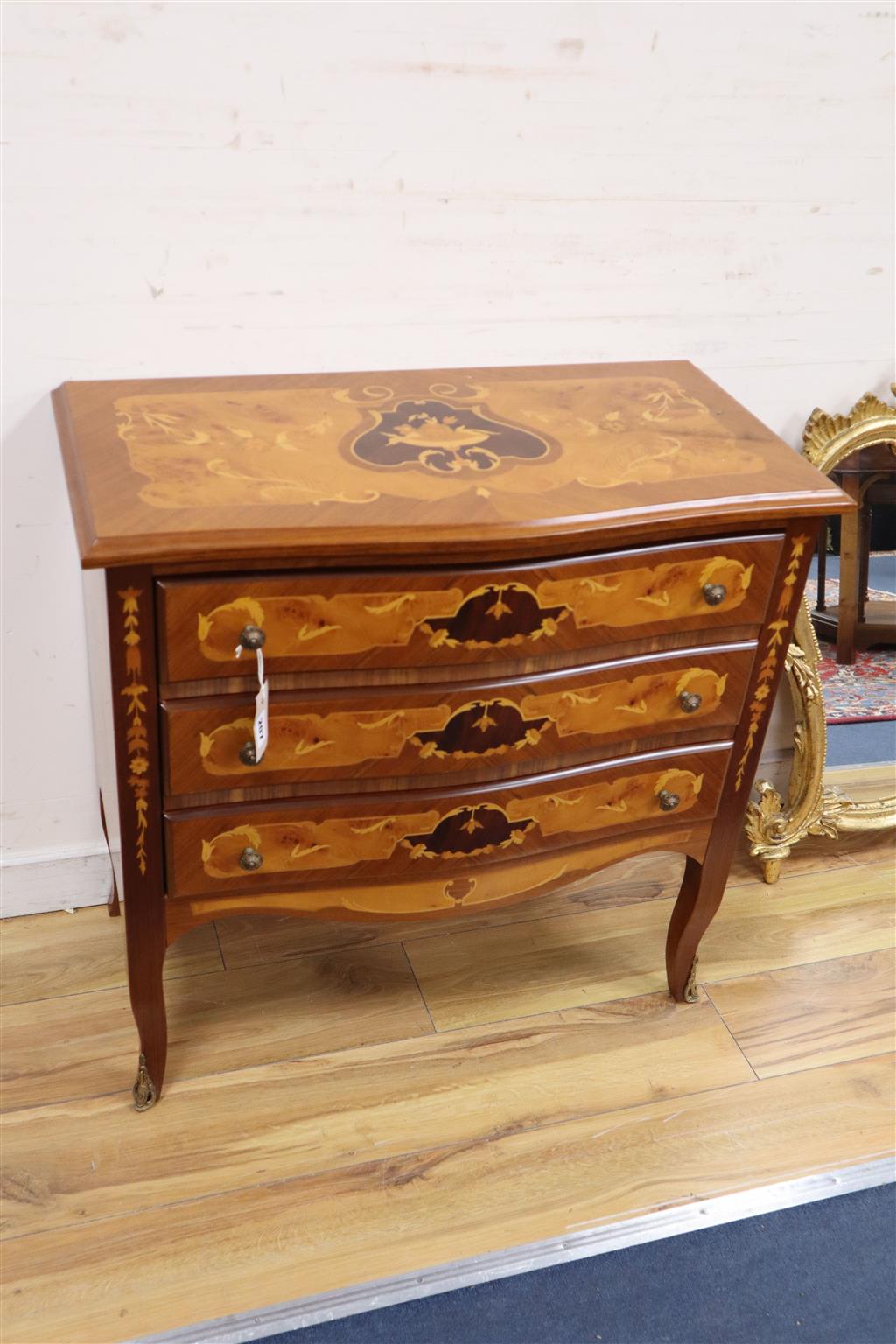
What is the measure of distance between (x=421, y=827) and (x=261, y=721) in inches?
12.3

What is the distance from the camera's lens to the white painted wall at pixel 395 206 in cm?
167

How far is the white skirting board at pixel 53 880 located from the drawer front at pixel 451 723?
726mm

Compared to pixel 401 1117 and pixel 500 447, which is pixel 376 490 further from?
pixel 401 1117

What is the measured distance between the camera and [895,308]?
215cm

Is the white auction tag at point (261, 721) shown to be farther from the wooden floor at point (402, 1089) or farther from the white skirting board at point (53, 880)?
the white skirting board at point (53, 880)

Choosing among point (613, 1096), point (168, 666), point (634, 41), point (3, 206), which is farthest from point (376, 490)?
point (613, 1096)

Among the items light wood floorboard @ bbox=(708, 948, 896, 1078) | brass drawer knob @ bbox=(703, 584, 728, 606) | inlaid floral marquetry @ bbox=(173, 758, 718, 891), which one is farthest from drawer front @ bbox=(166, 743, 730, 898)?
light wood floorboard @ bbox=(708, 948, 896, 1078)

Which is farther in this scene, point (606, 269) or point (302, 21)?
point (606, 269)

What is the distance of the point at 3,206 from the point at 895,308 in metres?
1.49

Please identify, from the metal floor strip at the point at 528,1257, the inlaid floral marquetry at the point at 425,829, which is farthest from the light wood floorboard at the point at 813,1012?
the inlaid floral marquetry at the point at 425,829

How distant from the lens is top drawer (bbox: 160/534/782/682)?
142 cm

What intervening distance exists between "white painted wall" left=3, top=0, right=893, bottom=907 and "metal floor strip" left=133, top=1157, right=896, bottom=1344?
35.7 inches

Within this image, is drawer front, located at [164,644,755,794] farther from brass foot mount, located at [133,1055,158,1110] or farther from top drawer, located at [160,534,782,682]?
brass foot mount, located at [133,1055,158,1110]

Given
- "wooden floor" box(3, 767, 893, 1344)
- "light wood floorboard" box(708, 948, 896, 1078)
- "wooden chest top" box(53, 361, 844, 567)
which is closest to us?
"wooden chest top" box(53, 361, 844, 567)
